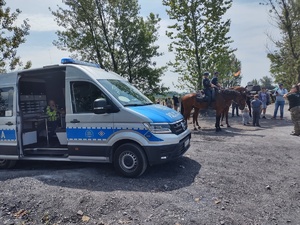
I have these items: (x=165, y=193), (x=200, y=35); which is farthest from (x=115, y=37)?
(x=165, y=193)

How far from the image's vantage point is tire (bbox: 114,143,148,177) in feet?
19.9

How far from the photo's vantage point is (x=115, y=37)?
22.2 meters

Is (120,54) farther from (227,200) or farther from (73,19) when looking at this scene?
(227,200)

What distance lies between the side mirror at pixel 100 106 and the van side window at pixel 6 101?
9.18ft

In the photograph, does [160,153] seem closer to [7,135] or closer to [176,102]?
[7,135]

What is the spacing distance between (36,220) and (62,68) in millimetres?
3691

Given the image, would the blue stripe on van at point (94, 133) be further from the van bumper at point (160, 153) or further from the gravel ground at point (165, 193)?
the gravel ground at point (165, 193)

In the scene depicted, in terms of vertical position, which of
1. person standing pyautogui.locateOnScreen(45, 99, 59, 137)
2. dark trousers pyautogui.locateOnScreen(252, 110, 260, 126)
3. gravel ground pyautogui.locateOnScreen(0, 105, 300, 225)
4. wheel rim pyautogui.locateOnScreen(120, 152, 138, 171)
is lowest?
gravel ground pyautogui.locateOnScreen(0, 105, 300, 225)

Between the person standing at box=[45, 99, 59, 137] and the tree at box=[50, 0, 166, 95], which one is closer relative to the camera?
the person standing at box=[45, 99, 59, 137]

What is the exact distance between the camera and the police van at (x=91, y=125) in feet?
19.9

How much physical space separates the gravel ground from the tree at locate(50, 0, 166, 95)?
15.6 meters

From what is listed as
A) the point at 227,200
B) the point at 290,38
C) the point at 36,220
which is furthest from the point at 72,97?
the point at 290,38

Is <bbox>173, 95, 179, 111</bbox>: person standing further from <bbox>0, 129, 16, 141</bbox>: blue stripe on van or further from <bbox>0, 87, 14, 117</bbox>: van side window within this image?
<bbox>0, 129, 16, 141</bbox>: blue stripe on van

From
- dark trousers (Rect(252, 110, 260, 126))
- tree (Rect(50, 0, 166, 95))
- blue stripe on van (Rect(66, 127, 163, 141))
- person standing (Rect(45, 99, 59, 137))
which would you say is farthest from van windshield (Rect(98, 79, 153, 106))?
tree (Rect(50, 0, 166, 95))
